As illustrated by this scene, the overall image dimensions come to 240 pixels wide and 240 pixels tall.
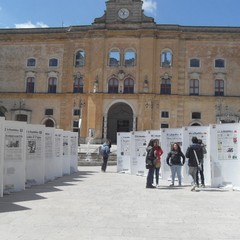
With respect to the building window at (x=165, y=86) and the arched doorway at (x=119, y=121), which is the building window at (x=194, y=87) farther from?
the arched doorway at (x=119, y=121)

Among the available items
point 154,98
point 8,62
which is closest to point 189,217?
point 154,98

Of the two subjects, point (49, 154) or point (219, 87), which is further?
point (219, 87)

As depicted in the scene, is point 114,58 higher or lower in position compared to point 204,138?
higher

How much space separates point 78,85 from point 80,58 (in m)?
3.21

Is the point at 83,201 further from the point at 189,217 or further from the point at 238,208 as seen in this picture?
the point at 238,208

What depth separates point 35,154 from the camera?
16.0 metres

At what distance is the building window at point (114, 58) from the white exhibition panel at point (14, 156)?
114 feet

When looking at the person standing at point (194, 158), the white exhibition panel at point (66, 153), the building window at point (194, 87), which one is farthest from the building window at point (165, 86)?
the person standing at point (194, 158)

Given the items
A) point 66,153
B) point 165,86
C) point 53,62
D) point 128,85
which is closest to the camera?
point 66,153

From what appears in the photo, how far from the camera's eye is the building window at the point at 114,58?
48.5 meters

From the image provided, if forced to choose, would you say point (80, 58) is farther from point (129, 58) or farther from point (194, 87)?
point (194, 87)

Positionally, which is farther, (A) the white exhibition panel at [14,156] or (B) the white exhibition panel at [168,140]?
(B) the white exhibition panel at [168,140]

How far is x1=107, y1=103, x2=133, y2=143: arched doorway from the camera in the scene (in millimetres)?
49938

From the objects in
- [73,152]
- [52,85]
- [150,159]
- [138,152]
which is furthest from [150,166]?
[52,85]
